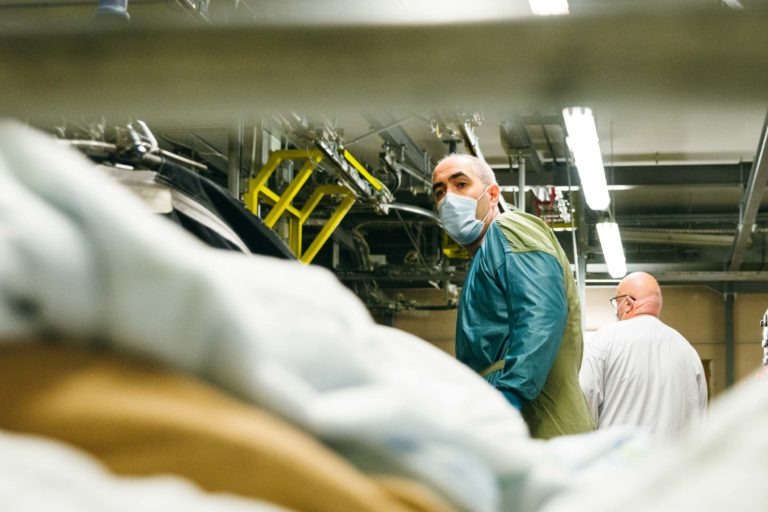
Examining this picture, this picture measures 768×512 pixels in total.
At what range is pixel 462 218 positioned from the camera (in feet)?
10.3

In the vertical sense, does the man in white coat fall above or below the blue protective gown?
below

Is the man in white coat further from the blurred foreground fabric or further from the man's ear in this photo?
the blurred foreground fabric

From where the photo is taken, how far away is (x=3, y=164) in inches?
16.6

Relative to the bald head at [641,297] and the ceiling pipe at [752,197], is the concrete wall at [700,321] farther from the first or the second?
the bald head at [641,297]

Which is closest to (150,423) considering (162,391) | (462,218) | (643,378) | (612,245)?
(162,391)

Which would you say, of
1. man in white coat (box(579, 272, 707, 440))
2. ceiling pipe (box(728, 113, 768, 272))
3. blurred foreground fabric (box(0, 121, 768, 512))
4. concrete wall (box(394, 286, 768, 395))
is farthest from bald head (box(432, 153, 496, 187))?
concrete wall (box(394, 286, 768, 395))

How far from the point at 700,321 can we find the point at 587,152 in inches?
286

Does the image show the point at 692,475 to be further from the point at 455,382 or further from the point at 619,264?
the point at 619,264

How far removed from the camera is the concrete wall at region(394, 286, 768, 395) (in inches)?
468

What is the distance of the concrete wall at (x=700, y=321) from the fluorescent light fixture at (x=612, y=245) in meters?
3.00

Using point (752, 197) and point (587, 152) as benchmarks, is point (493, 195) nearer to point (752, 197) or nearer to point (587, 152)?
point (587, 152)

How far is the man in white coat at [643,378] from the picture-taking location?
15.5 ft

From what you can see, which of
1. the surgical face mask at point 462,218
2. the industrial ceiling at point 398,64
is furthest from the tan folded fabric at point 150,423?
the surgical face mask at point 462,218

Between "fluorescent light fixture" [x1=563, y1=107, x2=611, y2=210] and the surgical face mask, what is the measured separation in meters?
1.43
